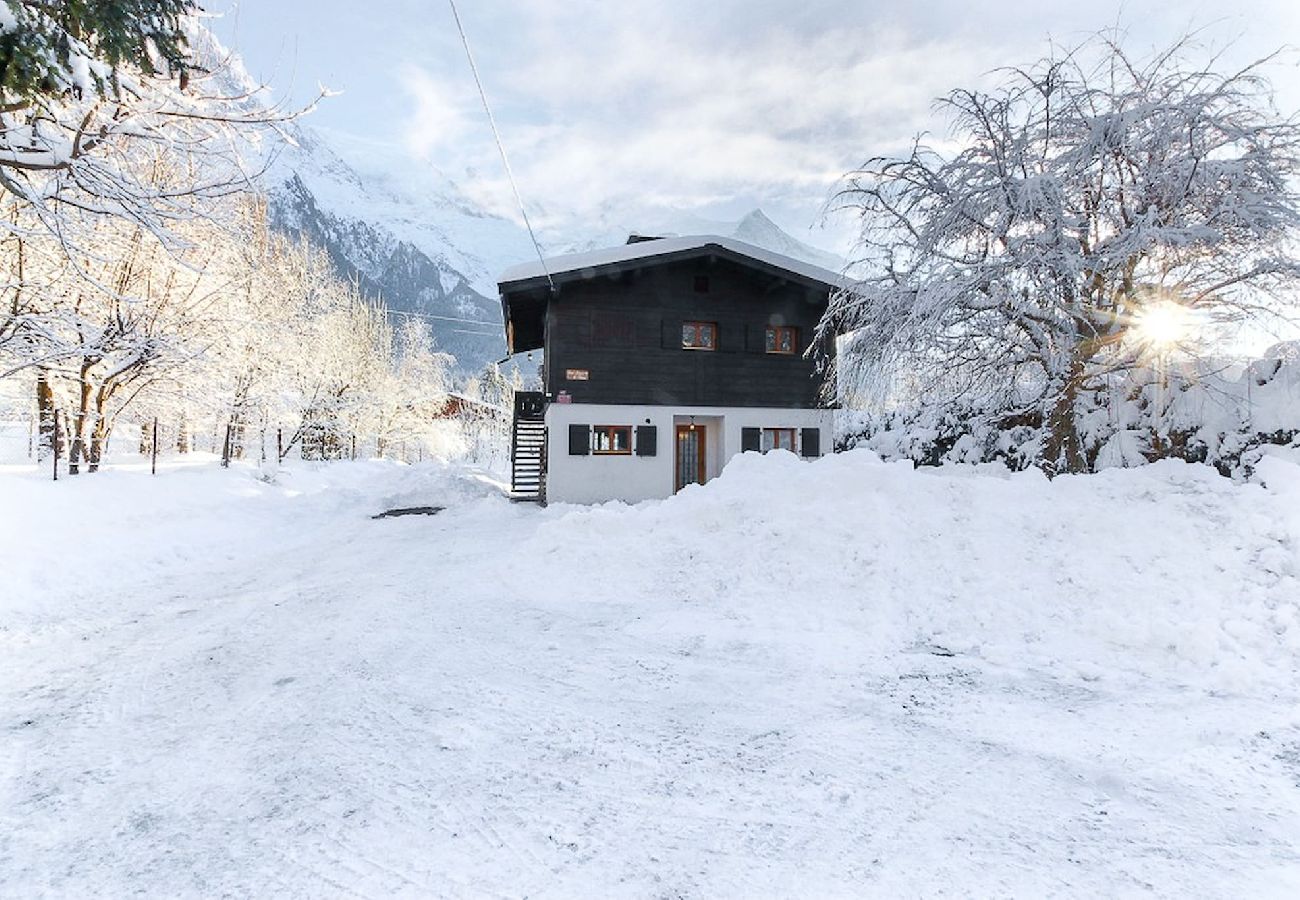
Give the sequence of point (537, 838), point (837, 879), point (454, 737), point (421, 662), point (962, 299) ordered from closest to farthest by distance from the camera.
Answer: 1. point (837, 879)
2. point (537, 838)
3. point (454, 737)
4. point (421, 662)
5. point (962, 299)

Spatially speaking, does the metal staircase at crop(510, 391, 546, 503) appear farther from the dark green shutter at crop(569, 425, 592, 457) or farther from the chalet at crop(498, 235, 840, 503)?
the dark green shutter at crop(569, 425, 592, 457)

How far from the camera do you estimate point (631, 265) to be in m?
15.9

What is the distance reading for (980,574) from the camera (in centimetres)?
564

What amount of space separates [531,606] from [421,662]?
1.67m

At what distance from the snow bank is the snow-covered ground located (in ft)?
0.11

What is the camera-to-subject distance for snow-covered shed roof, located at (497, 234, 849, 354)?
50.8ft

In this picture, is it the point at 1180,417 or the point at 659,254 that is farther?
the point at 659,254

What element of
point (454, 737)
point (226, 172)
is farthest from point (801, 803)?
point (226, 172)

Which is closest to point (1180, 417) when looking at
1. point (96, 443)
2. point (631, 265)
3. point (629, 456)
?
point (629, 456)

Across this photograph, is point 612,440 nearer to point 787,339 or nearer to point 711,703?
point 787,339

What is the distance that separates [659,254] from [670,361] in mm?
2915

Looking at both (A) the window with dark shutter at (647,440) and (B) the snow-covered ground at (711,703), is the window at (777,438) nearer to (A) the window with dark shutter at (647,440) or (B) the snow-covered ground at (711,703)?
(A) the window with dark shutter at (647,440)

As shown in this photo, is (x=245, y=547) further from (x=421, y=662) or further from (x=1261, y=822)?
(x=1261, y=822)

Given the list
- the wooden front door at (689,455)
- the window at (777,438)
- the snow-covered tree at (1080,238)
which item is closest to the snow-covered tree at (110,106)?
the snow-covered tree at (1080,238)
